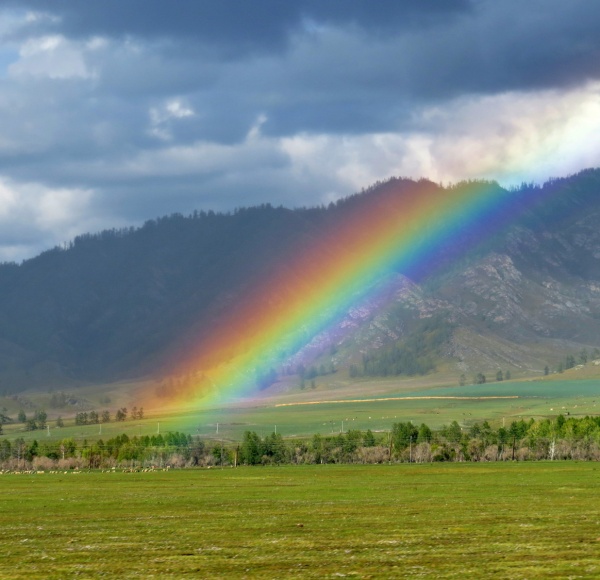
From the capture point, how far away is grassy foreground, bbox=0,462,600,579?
107ft

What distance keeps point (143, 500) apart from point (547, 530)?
37.3 m

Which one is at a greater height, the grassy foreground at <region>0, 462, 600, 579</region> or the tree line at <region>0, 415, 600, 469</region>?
the grassy foreground at <region>0, 462, 600, 579</region>

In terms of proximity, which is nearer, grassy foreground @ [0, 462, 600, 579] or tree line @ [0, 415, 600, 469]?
grassy foreground @ [0, 462, 600, 579]

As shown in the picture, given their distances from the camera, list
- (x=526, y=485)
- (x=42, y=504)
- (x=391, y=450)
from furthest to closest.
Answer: (x=391, y=450)
(x=526, y=485)
(x=42, y=504)

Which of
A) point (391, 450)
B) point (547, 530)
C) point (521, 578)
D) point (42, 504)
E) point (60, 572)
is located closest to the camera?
point (521, 578)

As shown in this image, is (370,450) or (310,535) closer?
(310,535)

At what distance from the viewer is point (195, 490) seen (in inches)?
3469

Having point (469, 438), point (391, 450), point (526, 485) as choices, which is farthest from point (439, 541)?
point (469, 438)

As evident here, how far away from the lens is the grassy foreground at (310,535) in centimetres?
3256

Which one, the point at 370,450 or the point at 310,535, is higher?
the point at 310,535

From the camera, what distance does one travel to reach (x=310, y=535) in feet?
140

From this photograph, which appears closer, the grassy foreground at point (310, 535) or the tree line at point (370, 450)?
the grassy foreground at point (310, 535)

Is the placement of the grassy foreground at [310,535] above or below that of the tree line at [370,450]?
above

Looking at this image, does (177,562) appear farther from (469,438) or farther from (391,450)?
(469,438)
